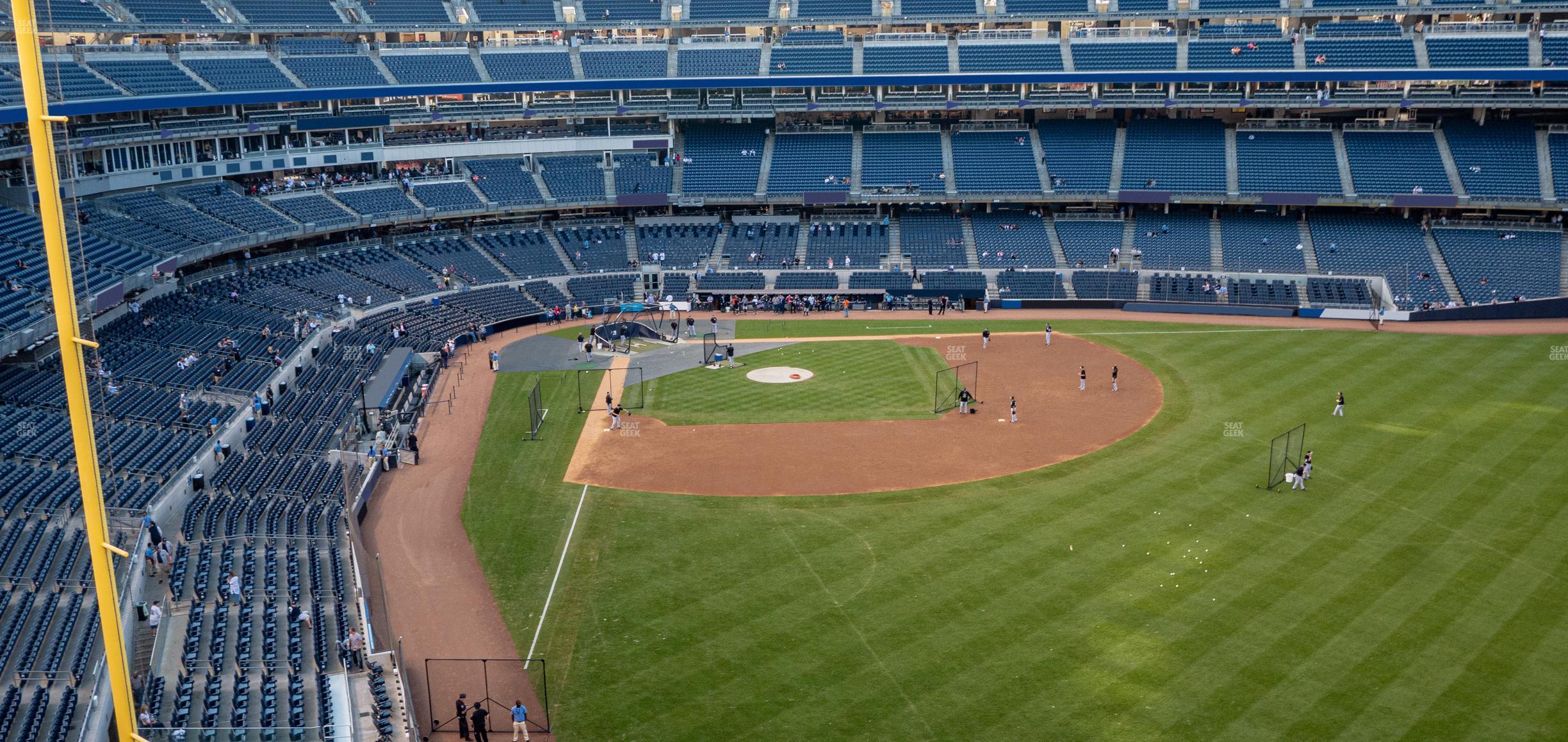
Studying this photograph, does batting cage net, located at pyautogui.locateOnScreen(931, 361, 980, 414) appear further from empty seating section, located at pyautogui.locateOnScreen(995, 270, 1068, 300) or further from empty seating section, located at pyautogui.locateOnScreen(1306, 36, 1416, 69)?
empty seating section, located at pyautogui.locateOnScreen(1306, 36, 1416, 69)

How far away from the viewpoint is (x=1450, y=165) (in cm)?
6831

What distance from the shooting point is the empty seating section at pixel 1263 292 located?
6481 centimetres

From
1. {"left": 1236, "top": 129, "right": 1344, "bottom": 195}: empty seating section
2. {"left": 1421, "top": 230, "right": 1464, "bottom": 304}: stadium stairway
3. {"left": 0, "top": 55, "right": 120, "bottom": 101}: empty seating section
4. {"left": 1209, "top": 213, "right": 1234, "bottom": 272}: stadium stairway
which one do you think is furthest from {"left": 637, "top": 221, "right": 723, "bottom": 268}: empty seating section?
{"left": 1421, "top": 230, "right": 1464, "bottom": 304}: stadium stairway

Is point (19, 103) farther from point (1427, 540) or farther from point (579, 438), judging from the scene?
point (1427, 540)

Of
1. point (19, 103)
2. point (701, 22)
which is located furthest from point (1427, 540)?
point (701, 22)

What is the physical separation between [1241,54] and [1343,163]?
371 inches

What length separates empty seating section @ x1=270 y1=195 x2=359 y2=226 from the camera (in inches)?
2516

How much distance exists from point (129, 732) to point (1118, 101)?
7131 cm

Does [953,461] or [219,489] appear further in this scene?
[953,461]

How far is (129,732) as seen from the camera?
13.1 m

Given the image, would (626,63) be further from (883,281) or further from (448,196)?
(883,281)

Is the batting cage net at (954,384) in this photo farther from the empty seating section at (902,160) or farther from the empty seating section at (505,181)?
the empty seating section at (505,181)

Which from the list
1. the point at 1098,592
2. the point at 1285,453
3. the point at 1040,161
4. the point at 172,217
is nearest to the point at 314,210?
the point at 172,217

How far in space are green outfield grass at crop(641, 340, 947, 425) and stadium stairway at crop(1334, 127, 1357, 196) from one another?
30.7 m
